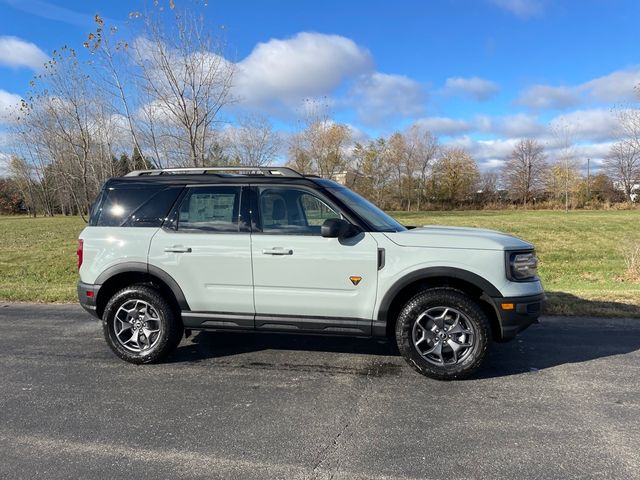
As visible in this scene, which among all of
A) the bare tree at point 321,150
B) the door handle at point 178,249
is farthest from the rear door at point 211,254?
the bare tree at point 321,150

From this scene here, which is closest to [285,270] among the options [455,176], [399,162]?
[399,162]

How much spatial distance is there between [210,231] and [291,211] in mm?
840

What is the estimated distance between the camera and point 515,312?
403cm

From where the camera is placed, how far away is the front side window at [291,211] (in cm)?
442


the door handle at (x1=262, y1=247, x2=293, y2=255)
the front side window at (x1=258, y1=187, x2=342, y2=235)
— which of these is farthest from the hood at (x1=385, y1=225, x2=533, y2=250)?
the door handle at (x1=262, y1=247, x2=293, y2=255)

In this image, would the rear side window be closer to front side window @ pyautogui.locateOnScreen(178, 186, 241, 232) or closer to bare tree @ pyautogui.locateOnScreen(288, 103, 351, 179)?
front side window @ pyautogui.locateOnScreen(178, 186, 241, 232)

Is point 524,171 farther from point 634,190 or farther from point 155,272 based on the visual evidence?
point 155,272

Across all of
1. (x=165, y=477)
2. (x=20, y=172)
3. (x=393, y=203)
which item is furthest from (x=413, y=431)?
(x=20, y=172)

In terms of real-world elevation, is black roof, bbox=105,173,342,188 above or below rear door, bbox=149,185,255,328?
above

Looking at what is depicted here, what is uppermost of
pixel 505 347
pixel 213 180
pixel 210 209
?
pixel 213 180

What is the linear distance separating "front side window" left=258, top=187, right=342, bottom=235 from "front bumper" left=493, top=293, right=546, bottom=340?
5.58ft

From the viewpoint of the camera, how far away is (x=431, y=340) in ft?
13.7

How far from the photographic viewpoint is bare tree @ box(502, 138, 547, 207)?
69.1 m

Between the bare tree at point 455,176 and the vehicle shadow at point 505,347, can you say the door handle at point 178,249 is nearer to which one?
the vehicle shadow at point 505,347
